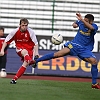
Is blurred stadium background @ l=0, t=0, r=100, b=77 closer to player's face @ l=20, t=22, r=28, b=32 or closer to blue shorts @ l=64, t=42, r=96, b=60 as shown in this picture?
player's face @ l=20, t=22, r=28, b=32

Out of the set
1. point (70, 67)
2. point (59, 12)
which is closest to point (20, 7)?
point (59, 12)

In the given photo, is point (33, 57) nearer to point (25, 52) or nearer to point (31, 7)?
point (25, 52)

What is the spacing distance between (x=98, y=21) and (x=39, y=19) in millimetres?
3016

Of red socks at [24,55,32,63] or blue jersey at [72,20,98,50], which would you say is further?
red socks at [24,55,32,63]

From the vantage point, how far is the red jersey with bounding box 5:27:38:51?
1199 cm

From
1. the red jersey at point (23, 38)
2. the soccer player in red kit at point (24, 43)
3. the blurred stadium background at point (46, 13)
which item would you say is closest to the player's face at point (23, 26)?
the soccer player in red kit at point (24, 43)

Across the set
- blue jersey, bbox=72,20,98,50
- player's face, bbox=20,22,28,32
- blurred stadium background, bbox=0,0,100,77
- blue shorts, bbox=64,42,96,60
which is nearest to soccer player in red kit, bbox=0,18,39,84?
player's face, bbox=20,22,28,32

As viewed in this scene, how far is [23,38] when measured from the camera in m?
12.1

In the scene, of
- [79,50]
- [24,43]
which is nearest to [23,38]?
[24,43]

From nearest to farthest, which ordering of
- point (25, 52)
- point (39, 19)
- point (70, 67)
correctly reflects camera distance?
point (25, 52), point (70, 67), point (39, 19)

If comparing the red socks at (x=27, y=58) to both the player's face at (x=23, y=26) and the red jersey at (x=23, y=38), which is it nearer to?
the red jersey at (x=23, y=38)

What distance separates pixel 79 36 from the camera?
438 inches

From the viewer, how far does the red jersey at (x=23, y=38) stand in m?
12.0

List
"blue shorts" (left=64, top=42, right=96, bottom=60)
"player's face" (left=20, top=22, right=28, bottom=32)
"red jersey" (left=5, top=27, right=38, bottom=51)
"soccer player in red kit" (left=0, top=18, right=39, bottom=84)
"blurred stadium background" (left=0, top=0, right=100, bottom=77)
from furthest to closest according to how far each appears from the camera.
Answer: "blurred stadium background" (left=0, top=0, right=100, bottom=77) → "red jersey" (left=5, top=27, right=38, bottom=51) → "soccer player in red kit" (left=0, top=18, right=39, bottom=84) → "player's face" (left=20, top=22, right=28, bottom=32) → "blue shorts" (left=64, top=42, right=96, bottom=60)
